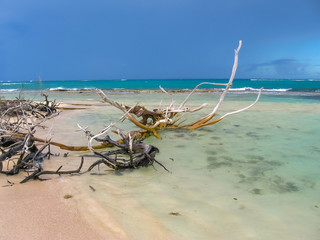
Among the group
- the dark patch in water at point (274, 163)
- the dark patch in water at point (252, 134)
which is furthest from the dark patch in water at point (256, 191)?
the dark patch in water at point (252, 134)

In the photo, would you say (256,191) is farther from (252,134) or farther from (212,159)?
(252,134)

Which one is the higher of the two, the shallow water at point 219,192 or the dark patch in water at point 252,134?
the dark patch in water at point 252,134

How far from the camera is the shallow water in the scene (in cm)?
198

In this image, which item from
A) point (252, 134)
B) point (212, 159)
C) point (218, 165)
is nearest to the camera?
point (218, 165)

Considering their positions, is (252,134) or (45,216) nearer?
(45,216)

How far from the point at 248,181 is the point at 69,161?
227 cm

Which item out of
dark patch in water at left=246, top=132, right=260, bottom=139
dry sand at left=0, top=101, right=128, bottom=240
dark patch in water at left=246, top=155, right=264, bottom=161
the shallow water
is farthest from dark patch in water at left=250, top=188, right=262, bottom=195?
dark patch in water at left=246, top=132, right=260, bottom=139

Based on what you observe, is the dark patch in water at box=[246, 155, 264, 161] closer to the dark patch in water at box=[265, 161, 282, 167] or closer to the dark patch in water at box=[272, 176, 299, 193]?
the dark patch in water at box=[265, 161, 282, 167]

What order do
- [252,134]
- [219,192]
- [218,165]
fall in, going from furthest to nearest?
[252,134] → [218,165] → [219,192]

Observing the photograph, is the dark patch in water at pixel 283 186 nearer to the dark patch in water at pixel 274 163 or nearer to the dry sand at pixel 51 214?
the dark patch in water at pixel 274 163

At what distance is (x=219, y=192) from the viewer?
2617mm

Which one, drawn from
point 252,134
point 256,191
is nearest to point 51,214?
point 256,191

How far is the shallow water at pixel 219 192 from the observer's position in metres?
1.98

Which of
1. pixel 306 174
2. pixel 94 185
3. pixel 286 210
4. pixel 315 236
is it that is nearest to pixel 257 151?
pixel 306 174
